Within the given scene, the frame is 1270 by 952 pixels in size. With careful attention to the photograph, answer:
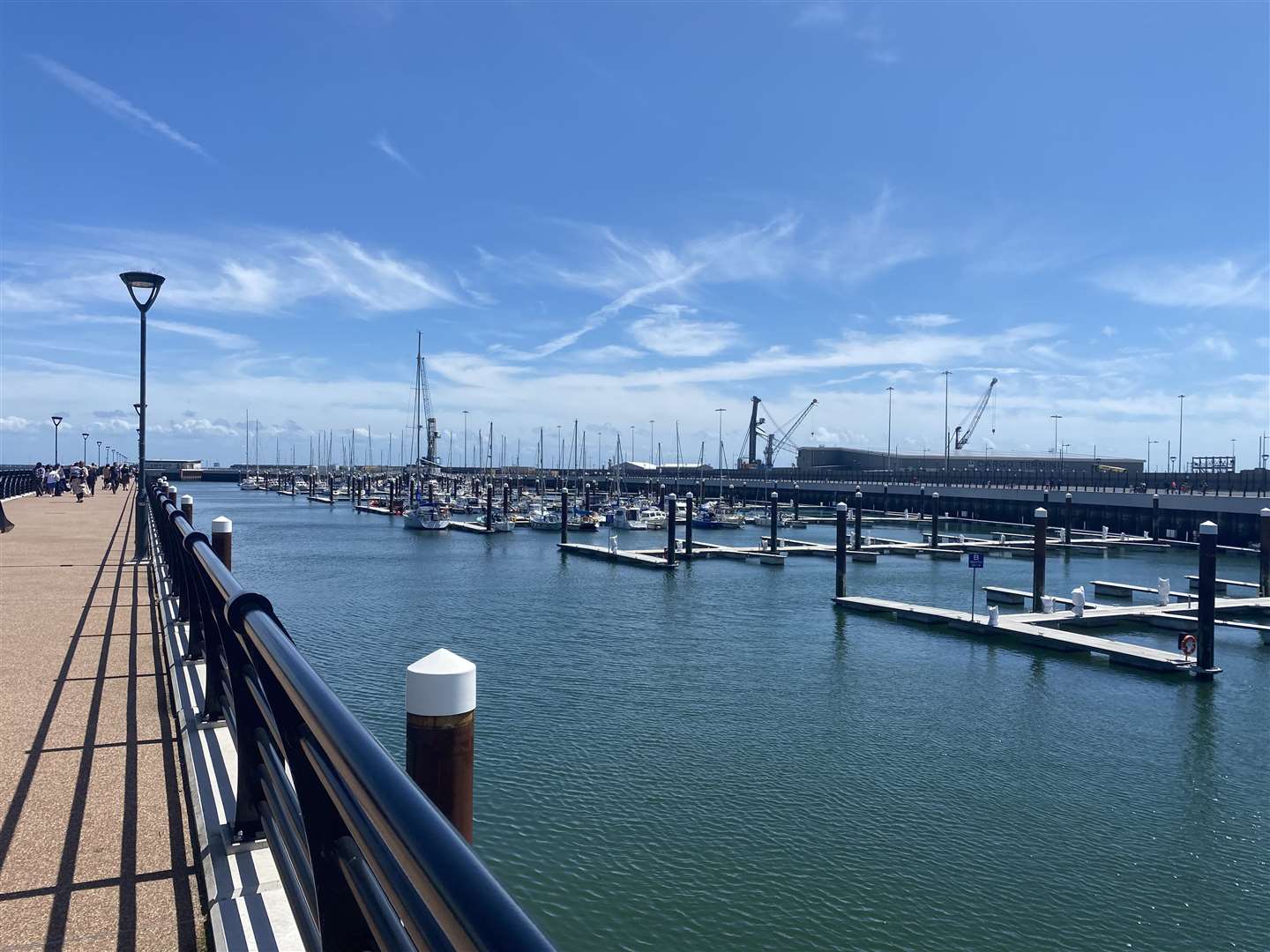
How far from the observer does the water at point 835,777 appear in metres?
13.2

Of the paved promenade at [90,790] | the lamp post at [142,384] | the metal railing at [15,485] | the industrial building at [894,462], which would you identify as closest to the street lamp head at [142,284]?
the lamp post at [142,384]

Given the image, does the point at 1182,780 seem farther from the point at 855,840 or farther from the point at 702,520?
the point at 702,520

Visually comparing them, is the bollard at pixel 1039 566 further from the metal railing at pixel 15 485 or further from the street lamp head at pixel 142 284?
the metal railing at pixel 15 485

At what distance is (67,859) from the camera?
4.75 meters

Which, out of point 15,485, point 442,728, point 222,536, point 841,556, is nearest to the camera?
point 442,728

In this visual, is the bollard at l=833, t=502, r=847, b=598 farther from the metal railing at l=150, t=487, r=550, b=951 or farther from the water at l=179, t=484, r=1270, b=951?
the metal railing at l=150, t=487, r=550, b=951

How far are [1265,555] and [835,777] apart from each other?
3415cm

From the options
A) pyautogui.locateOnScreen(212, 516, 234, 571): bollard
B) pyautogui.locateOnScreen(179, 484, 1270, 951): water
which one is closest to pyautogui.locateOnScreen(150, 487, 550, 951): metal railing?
pyautogui.locateOnScreen(212, 516, 234, 571): bollard

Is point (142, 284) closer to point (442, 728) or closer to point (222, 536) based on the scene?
point (222, 536)

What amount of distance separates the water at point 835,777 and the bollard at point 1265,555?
8369 mm

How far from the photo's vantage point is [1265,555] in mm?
41625

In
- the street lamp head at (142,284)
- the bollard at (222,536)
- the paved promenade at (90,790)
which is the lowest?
the paved promenade at (90,790)

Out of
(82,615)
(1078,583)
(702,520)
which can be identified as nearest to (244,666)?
(82,615)

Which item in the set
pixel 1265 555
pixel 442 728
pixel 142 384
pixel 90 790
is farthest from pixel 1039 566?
pixel 442 728
